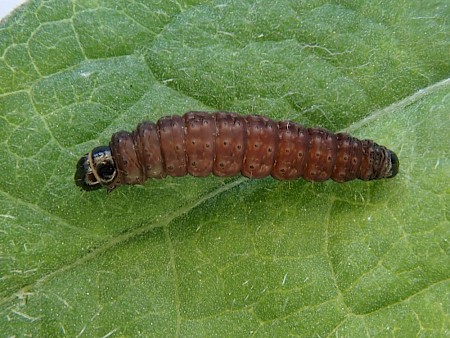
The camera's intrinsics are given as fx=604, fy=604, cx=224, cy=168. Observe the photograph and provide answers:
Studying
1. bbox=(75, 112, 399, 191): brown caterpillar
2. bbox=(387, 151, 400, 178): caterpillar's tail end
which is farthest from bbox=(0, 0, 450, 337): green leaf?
bbox=(75, 112, 399, 191): brown caterpillar

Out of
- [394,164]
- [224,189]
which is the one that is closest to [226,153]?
[224,189]

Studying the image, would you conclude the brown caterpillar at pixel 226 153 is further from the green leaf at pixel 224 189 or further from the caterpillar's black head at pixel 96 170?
the green leaf at pixel 224 189

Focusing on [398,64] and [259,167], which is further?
[398,64]

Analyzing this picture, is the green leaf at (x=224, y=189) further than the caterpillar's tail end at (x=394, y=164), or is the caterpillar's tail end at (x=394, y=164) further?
the caterpillar's tail end at (x=394, y=164)

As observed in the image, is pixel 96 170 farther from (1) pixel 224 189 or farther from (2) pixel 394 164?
(2) pixel 394 164

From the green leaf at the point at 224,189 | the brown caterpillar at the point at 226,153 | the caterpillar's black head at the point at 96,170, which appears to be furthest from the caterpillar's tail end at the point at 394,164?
the caterpillar's black head at the point at 96,170

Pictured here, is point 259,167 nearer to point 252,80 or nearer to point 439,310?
point 252,80

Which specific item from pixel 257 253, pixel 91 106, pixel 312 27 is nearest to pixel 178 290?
pixel 257 253
